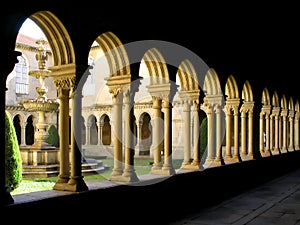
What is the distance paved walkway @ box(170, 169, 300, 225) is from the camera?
20.6 feet

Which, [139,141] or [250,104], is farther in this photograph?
[139,141]

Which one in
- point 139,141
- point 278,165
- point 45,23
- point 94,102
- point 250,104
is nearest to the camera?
point 45,23

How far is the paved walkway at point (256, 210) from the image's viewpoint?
628 centimetres

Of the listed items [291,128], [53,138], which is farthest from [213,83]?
[53,138]

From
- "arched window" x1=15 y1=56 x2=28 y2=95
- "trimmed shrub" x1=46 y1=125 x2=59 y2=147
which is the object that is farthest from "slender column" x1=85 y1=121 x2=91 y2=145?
"trimmed shrub" x1=46 y1=125 x2=59 y2=147

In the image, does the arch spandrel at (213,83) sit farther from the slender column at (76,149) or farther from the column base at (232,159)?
the slender column at (76,149)

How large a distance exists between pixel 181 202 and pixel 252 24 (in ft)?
15.2

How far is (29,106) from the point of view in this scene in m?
11.6

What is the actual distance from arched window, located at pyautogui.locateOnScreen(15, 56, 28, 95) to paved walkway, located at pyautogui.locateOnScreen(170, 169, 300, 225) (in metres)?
18.7

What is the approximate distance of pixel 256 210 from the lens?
23.3ft

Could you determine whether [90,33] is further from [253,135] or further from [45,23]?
[253,135]

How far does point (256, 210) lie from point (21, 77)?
20.9 meters

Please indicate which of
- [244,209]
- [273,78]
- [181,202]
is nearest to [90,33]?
[181,202]

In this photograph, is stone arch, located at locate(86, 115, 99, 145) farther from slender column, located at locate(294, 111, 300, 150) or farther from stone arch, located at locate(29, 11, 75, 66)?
stone arch, located at locate(29, 11, 75, 66)
